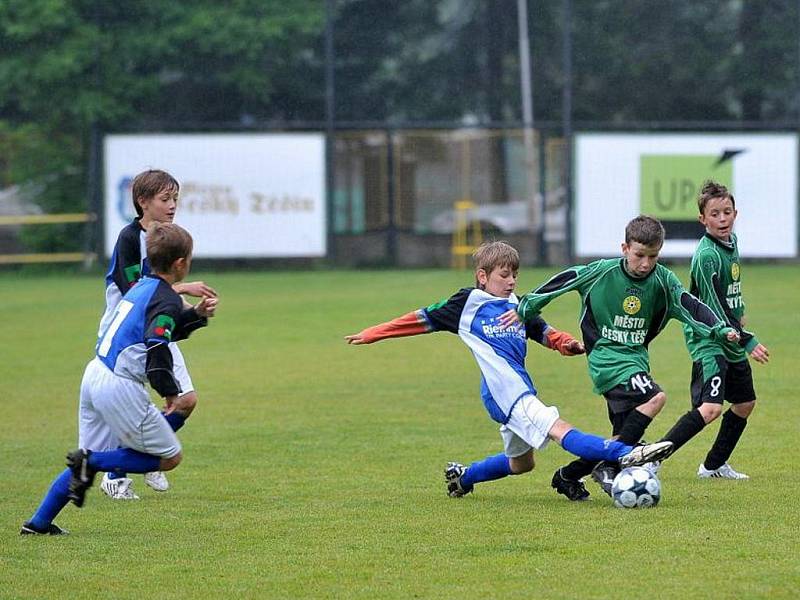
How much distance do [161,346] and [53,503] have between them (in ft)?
3.13

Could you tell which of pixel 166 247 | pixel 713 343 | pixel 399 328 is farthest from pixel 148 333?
pixel 713 343

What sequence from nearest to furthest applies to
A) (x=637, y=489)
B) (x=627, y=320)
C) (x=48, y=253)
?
(x=637, y=489) < (x=627, y=320) < (x=48, y=253)

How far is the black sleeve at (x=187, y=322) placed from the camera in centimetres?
637

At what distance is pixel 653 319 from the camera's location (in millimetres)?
7281

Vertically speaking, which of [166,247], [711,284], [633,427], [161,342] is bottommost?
[633,427]

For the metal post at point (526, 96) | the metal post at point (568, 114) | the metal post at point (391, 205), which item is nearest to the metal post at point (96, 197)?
the metal post at point (391, 205)

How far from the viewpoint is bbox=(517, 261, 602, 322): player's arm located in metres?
7.00

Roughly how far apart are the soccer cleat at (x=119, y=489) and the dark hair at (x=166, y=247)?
182cm

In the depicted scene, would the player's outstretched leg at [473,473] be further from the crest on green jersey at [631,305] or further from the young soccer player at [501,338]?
the crest on green jersey at [631,305]

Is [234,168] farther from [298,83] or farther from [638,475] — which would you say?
[638,475]

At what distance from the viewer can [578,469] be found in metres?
7.27

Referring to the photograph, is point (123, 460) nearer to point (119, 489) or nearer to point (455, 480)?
point (119, 489)

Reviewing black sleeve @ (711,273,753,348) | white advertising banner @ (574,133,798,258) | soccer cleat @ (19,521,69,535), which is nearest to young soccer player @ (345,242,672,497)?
black sleeve @ (711,273,753,348)

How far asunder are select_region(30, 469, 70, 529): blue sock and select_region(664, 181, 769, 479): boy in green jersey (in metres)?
3.09
